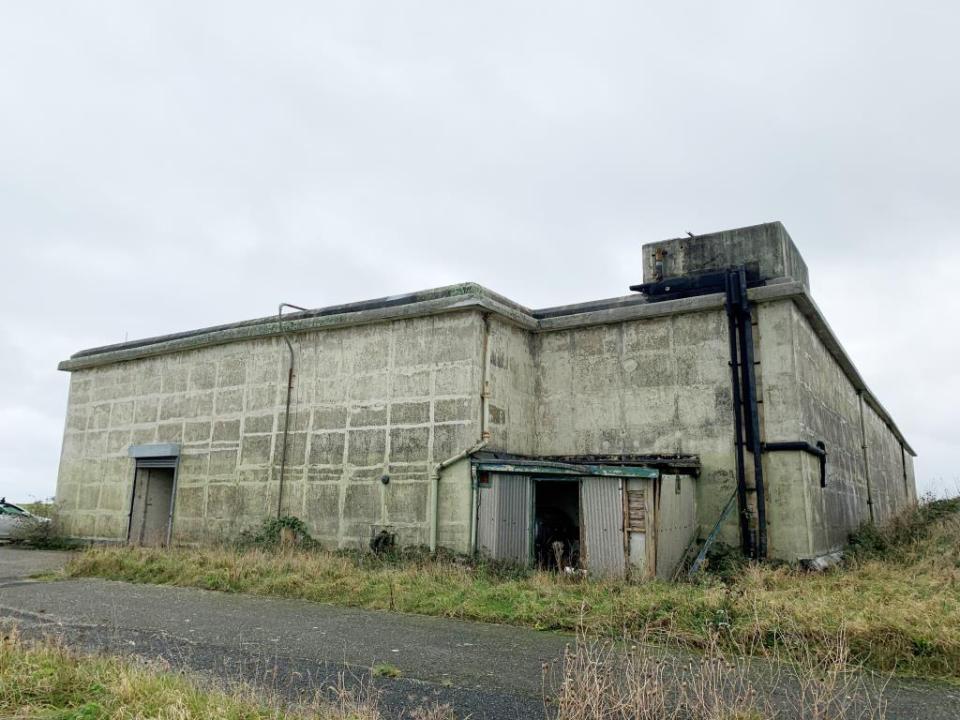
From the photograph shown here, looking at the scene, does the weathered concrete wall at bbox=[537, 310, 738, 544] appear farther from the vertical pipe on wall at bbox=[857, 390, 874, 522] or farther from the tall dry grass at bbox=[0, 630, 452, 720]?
the tall dry grass at bbox=[0, 630, 452, 720]

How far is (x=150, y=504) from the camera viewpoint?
59.2 feet

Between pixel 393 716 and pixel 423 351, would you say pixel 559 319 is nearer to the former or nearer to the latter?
pixel 423 351

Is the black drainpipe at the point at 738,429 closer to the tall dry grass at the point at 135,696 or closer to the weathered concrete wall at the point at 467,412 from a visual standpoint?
the weathered concrete wall at the point at 467,412

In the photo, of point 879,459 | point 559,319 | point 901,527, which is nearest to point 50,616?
point 559,319

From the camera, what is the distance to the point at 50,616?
9.12m

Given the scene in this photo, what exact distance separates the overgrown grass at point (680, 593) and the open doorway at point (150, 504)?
157 inches

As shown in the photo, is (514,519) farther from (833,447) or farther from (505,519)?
(833,447)

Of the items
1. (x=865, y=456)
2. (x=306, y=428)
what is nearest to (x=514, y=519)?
(x=306, y=428)

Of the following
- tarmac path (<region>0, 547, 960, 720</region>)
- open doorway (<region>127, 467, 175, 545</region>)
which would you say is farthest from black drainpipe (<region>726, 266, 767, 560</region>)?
open doorway (<region>127, 467, 175, 545</region>)

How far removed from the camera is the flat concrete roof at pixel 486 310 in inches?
535

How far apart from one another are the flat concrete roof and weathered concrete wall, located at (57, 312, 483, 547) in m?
0.25

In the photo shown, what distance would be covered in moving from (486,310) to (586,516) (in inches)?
179

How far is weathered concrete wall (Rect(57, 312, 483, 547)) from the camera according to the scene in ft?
45.3

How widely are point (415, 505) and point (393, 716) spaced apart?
833cm
